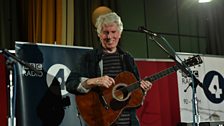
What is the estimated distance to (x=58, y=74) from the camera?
125 inches

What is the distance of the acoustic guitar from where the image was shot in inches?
95.4

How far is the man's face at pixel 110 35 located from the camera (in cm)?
238

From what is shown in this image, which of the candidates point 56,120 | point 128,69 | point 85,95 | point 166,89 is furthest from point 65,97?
point 166,89

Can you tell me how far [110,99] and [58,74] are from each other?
2.86 feet

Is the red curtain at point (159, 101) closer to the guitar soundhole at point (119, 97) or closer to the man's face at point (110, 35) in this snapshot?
the guitar soundhole at point (119, 97)

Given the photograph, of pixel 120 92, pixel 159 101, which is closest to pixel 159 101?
pixel 159 101

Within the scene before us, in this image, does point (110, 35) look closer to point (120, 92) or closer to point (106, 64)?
point (106, 64)

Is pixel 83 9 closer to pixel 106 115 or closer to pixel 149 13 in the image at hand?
pixel 149 13

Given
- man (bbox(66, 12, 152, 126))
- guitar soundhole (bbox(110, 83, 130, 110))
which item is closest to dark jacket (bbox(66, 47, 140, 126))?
man (bbox(66, 12, 152, 126))

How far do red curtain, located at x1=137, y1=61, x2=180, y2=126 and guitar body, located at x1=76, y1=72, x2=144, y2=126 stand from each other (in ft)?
4.23

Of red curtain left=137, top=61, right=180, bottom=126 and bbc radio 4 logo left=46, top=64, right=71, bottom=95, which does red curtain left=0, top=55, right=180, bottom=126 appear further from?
bbc radio 4 logo left=46, top=64, right=71, bottom=95

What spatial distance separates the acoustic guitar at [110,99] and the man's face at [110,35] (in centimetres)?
21

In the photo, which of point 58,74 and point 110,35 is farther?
point 58,74

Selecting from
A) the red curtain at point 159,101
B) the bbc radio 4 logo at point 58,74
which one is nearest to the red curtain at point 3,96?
the bbc radio 4 logo at point 58,74
